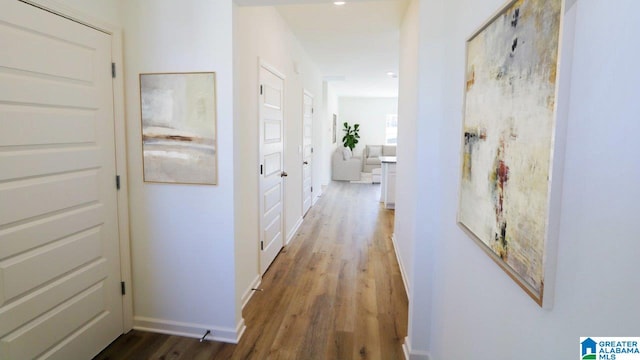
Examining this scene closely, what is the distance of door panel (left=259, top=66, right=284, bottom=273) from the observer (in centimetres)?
331

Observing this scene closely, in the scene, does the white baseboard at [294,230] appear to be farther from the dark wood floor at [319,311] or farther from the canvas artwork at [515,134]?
the canvas artwork at [515,134]

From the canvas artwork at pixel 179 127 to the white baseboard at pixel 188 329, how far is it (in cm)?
98

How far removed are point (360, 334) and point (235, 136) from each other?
159 cm

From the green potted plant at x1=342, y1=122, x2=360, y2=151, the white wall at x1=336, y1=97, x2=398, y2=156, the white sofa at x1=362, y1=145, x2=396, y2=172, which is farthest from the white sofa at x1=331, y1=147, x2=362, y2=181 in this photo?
the white wall at x1=336, y1=97, x2=398, y2=156

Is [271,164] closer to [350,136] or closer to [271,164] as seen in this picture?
[271,164]

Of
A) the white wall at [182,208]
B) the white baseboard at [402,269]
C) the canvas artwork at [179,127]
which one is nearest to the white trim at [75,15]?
the white wall at [182,208]

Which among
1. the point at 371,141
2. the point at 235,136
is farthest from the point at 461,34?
the point at 371,141

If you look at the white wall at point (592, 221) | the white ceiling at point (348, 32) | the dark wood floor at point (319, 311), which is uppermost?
the white ceiling at point (348, 32)

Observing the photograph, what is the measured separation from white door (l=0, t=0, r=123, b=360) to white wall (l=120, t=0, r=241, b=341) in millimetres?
163

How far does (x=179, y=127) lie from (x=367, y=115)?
33.4 feet

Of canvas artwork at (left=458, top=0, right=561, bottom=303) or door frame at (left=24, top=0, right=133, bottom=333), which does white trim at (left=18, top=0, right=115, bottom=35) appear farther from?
canvas artwork at (left=458, top=0, right=561, bottom=303)

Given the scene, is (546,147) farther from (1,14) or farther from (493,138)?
(1,14)

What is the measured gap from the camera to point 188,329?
247 cm

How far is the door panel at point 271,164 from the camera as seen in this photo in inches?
130
